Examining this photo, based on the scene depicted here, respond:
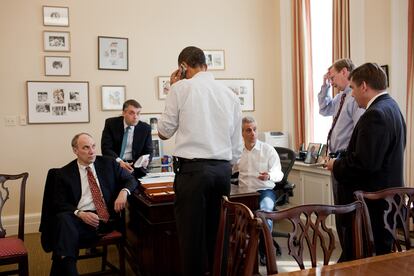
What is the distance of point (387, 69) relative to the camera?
3.76 meters

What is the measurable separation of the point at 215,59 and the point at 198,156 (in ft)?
10.8

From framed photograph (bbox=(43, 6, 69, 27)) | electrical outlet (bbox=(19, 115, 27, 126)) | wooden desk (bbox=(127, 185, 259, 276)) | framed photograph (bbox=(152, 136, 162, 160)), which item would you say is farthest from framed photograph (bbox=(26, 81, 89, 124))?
wooden desk (bbox=(127, 185, 259, 276))

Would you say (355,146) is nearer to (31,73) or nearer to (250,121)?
(250,121)

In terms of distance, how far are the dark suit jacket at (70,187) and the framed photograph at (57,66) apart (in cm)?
207

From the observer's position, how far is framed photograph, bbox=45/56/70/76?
4.67m

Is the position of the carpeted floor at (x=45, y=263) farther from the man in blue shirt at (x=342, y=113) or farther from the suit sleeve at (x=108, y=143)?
the man in blue shirt at (x=342, y=113)

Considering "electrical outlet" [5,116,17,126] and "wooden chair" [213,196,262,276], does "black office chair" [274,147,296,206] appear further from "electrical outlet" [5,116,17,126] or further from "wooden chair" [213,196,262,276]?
"electrical outlet" [5,116,17,126]

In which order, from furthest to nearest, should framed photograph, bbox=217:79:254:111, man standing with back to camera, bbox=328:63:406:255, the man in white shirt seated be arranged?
framed photograph, bbox=217:79:254:111 < the man in white shirt seated < man standing with back to camera, bbox=328:63:406:255

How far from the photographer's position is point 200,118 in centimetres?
231

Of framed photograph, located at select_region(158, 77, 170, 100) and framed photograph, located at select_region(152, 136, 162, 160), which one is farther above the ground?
framed photograph, located at select_region(158, 77, 170, 100)

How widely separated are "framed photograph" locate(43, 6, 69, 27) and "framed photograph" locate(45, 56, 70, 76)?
0.39 metres

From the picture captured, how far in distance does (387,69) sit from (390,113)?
5.98 feet

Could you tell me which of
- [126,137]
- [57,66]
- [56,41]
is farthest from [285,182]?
[56,41]

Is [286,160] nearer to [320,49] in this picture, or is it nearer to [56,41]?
[320,49]
